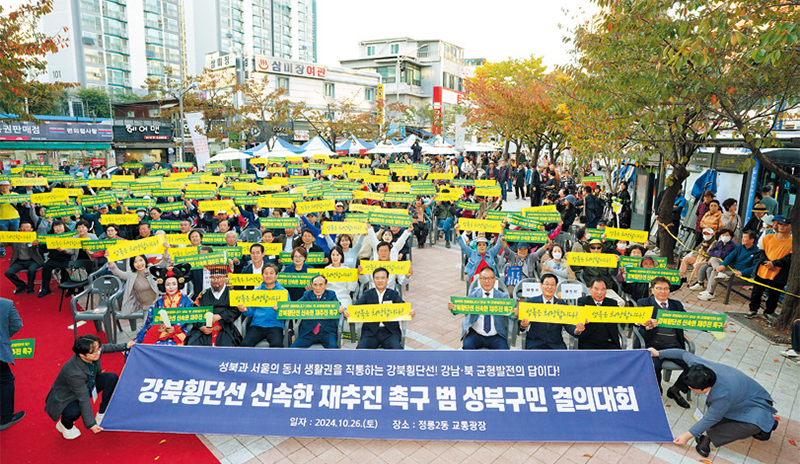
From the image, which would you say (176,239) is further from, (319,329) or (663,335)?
(663,335)

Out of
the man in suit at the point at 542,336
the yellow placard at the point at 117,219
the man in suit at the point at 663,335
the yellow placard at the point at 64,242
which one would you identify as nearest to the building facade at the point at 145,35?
the yellow placard at the point at 117,219

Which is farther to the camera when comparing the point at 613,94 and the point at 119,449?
the point at 613,94

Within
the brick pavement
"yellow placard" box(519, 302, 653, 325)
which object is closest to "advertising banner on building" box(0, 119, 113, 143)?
→ the brick pavement

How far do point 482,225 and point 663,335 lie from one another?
4282mm

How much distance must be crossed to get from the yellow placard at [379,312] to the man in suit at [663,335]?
325cm

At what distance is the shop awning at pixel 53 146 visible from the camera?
1241 inches

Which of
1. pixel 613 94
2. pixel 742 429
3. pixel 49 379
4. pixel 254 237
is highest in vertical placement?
pixel 613 94

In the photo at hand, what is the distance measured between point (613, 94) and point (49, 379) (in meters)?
10.5

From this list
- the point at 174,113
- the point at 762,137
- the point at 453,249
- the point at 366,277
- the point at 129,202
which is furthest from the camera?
the point at 174,113

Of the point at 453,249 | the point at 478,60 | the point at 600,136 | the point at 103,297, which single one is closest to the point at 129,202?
the point at 103,297

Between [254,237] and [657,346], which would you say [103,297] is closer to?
[254,237]

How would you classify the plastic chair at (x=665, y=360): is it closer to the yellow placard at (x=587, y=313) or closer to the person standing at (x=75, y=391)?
the yellow placard at (x=587, y=313)

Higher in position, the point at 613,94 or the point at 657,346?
the point at 613,94

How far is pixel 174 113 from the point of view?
33.5m
